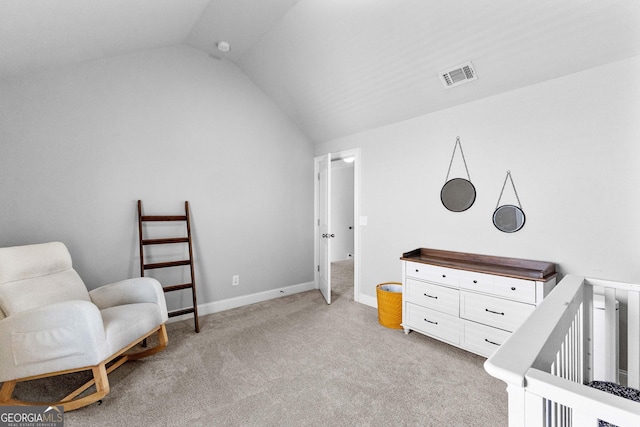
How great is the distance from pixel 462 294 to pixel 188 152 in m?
3.12

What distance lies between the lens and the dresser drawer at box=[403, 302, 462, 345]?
2389 millimetres

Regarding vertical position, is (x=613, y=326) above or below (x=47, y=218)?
below

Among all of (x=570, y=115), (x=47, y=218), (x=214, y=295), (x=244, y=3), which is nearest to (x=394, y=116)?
(x=570, y=115)

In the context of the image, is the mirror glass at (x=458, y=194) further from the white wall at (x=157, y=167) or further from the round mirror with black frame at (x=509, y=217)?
the white wall at (x=157, y=167)

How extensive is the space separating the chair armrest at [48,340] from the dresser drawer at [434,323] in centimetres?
245

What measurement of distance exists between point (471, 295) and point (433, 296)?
0.33 meters

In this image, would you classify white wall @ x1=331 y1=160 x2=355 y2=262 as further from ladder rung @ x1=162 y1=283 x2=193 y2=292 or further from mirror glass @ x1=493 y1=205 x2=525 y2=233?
mirror glass @ x1=493 y1=205 x2=525 y2=233

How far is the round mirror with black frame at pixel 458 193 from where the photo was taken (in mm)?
2643

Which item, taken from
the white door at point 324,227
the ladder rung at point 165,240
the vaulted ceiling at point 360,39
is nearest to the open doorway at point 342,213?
the white door at point 324,227

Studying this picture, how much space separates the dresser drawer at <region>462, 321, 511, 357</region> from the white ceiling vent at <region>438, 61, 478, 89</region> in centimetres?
205

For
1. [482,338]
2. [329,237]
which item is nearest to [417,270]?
[482,338]

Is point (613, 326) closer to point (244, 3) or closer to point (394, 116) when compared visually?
point (394, 116)

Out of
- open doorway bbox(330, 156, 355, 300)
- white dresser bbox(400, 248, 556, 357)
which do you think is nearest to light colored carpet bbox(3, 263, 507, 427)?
white dresser bbox(400, 248, 556, 357)

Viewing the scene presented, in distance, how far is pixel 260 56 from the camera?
3188 mm
